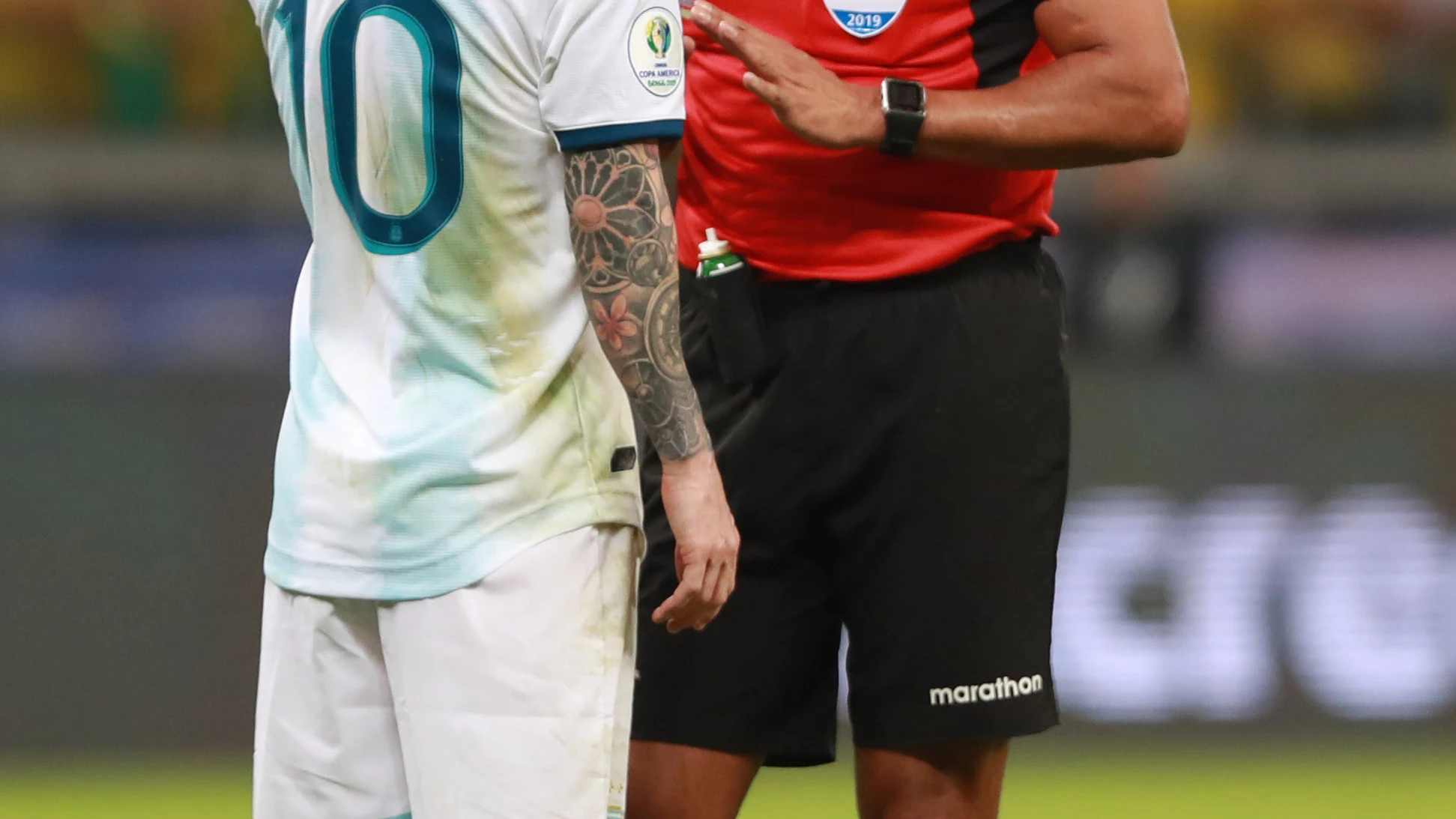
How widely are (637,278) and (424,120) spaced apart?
1.04 ft

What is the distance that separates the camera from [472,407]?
2430mm

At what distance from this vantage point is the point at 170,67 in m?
8.09

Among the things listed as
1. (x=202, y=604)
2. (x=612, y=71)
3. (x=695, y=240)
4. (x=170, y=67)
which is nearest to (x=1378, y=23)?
(x=170, y=67)

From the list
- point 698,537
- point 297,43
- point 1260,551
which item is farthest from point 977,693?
point 1260,551

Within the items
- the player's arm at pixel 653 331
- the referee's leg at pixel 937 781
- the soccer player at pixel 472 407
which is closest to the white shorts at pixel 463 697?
the soccer player at pixel 472 407

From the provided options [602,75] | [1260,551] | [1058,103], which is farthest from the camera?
[1260,551]

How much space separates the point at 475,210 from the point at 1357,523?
14.2ft

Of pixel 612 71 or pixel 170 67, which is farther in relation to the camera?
pixel 170 67

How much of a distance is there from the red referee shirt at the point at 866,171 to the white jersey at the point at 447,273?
Answer: 59 cm

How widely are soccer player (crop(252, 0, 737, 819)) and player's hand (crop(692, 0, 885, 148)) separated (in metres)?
0.33

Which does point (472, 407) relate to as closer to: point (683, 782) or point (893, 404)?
point (893, 404)

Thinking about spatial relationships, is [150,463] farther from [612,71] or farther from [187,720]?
[612,71]

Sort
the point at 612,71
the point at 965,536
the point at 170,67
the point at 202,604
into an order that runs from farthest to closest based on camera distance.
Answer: the point at 170,67 < the point at 202,604 < the point at 965,536 < the point at 612,71

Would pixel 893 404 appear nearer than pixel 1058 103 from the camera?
No
